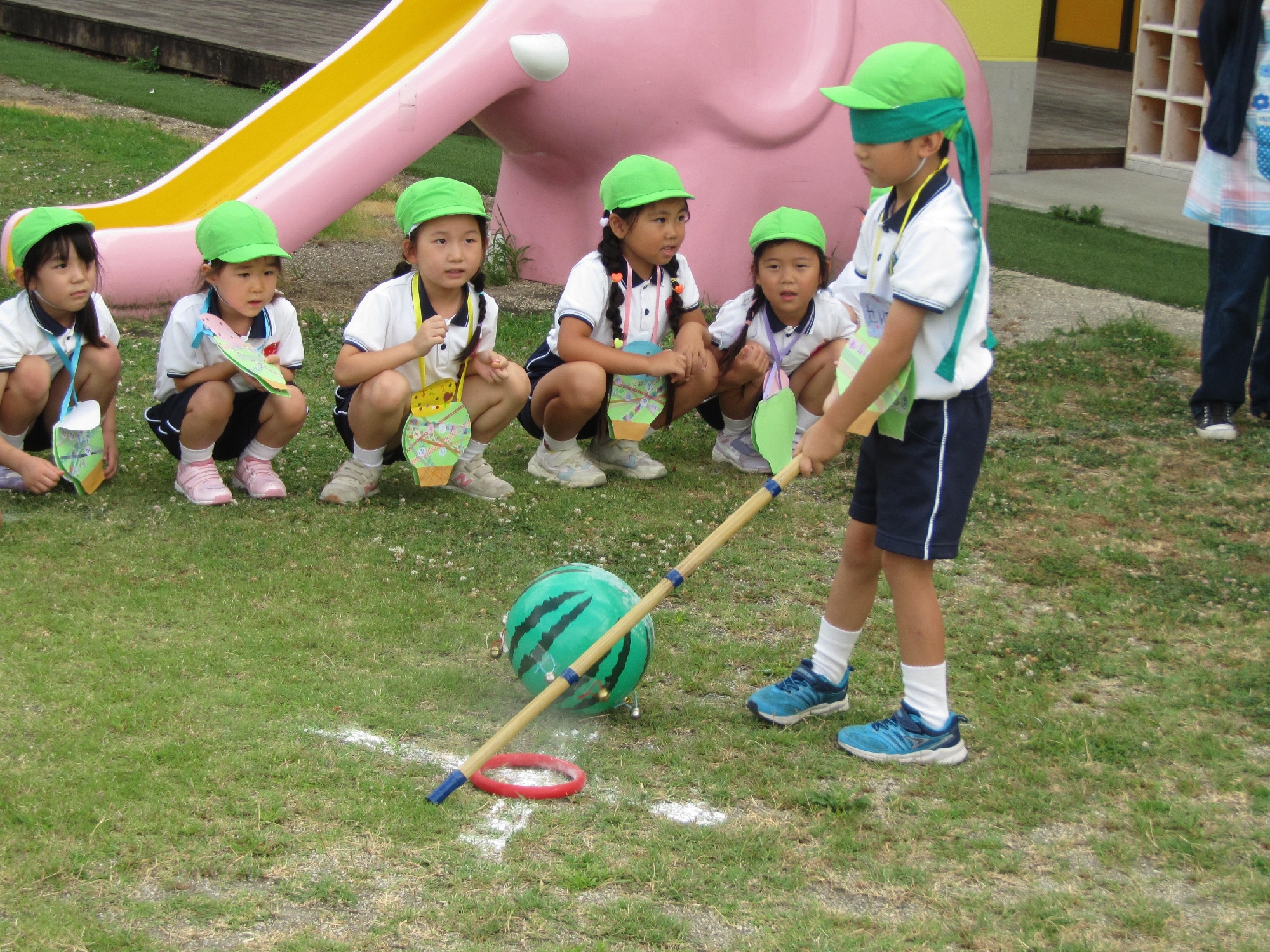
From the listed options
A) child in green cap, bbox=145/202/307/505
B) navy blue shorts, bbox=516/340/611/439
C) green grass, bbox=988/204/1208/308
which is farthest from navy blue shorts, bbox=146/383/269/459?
green grass, bbox=988/204/1208/308

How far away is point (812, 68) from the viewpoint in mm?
7129

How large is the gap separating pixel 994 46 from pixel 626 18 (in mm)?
6821

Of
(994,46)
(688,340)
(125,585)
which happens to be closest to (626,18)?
(688,340)

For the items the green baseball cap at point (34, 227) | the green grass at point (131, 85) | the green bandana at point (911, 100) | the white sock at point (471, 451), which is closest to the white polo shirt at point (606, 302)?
the white sock at point (471, 451)

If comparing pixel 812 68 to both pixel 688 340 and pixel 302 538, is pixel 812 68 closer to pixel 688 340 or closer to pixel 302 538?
pixel 688 340

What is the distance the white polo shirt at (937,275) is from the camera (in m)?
3.00

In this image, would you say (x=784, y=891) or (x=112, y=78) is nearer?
(x=784, y=891)

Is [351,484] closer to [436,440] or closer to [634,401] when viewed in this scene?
[436,440]

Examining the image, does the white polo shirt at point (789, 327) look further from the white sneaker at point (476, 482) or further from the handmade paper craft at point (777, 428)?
the handmade paper craft at point (777, 428)

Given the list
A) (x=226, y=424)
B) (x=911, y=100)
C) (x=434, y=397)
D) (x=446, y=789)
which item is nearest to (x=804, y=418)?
(x=434, y=397)

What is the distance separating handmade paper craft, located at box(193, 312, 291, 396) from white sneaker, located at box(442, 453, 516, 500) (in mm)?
689

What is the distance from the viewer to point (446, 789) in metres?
2.89

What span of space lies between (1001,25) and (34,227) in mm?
10221

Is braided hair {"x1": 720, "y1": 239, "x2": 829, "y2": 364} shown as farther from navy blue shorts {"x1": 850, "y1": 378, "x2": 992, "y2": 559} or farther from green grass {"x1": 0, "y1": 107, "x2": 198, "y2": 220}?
green grass {"x1": 0, "y1": 107, "x2": 198, "y2": 220}
